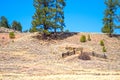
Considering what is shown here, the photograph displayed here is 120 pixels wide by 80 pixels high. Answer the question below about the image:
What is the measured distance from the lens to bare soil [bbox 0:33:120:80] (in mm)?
36709

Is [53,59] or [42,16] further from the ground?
[42,16]

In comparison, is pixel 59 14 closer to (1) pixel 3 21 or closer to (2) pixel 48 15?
(2) pixel 48 15

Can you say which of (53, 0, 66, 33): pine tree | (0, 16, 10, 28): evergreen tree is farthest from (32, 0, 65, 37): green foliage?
(0, 16, 10, 28): evergreen tree

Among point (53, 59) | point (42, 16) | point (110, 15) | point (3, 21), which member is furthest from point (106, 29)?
point (3, 21)

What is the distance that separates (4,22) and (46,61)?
75621mm

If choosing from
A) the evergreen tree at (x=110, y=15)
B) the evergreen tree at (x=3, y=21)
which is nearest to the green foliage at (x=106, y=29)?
the evergreen tree at (x=110, y=15)

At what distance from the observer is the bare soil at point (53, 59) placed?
120 feet

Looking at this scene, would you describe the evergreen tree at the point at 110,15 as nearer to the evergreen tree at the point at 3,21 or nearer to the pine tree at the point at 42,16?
the pine tree at the point at 42,16

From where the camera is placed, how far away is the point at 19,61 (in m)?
47.3

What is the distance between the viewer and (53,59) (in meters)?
50.3

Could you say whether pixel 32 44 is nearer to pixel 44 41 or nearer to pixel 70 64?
pixel 44 41

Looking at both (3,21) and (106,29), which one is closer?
(106,29)

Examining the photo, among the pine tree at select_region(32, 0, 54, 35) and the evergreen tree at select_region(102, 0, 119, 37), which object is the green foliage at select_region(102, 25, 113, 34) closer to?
the evergreen tree at select_region(102, 0, 119, 37)

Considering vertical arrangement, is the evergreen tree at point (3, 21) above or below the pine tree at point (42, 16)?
above
